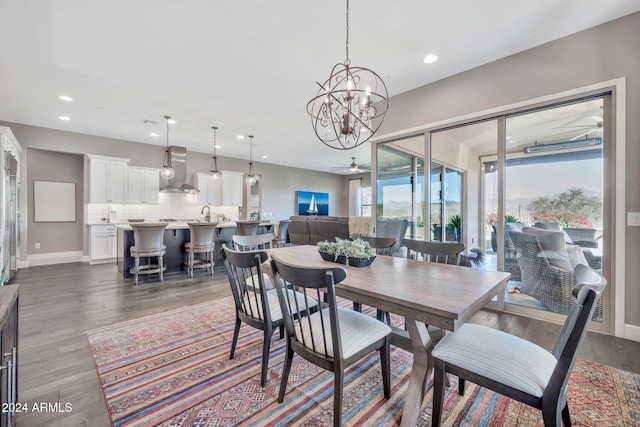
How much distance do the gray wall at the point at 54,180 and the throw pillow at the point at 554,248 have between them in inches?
346

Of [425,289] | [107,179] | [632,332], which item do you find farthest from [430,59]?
[107,179]

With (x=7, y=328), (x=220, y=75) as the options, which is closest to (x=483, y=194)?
(x=220, y=75)

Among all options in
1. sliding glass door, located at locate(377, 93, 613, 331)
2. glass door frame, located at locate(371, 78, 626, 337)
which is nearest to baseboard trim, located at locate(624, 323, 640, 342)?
glass door frame, located at locate(371, 78, 626, 337)

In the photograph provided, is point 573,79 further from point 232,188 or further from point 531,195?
point 232,188

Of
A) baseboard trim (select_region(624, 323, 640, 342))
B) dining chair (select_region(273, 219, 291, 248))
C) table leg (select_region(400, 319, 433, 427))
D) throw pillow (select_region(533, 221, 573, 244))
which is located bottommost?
baseboard trim (select_region(624, 323, 640, 342))

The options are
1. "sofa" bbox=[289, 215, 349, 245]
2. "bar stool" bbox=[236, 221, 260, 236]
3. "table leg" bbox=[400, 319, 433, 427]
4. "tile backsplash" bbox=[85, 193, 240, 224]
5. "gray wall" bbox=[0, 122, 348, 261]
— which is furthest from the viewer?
"tile backsplash" bbox=[85, 193, 240, 224]

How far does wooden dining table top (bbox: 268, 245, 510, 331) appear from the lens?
3.89 feet

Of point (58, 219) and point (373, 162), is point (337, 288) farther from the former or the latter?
point (58, 219)

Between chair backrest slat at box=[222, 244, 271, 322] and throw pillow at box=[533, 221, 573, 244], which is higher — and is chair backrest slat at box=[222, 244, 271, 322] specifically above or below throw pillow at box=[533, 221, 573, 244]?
below

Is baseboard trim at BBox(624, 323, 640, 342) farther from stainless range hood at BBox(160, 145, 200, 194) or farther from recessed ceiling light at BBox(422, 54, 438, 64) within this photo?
stainless range hood at BBox(160, 145, 200, 194)

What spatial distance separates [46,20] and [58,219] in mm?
5386

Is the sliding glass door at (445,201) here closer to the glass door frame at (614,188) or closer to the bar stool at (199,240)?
the glass door frame at (614,188)

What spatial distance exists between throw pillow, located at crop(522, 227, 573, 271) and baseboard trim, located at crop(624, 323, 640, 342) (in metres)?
0.61

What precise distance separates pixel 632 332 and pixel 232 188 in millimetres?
8201
